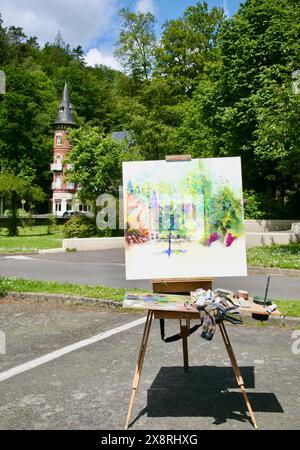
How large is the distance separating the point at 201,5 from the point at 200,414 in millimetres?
55716

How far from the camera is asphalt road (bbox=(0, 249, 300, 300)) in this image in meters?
14.1

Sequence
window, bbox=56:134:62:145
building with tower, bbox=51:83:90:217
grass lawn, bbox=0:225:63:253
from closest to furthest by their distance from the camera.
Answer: grass lawn, bbox=0:225:63:253 < building with tower, bbox=51:83:90:217 < window, bbox=56:134:62:145

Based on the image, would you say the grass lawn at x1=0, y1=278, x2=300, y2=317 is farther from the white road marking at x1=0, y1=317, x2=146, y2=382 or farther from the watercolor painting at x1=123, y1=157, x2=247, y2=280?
the watercolor painting at x1=123, y1=157, x2=247, y2=280

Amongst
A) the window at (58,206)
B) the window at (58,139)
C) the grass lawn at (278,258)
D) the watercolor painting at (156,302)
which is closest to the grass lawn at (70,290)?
the watercolor painting at (156,302)

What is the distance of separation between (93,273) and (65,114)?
Answer: 67.2 m

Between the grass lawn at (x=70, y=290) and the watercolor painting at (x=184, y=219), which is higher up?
the watercolor painting at (x=184, y=219)

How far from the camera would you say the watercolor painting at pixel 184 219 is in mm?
6082

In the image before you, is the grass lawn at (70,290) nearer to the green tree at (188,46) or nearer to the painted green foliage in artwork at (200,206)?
the painted green foliage in artwork at (200,206)

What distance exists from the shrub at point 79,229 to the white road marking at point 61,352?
20225 millimetres

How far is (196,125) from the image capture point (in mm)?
43438

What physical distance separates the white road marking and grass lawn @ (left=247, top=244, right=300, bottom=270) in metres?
9.22

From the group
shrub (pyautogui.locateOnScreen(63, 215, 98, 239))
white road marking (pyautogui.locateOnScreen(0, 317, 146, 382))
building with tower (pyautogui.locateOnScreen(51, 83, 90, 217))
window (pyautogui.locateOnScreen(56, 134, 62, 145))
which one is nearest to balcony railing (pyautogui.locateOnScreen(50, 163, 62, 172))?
building with tower (pyautogui.locateOnScreen(51, 83, 90, 217))

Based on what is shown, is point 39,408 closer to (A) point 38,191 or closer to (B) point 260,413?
(B) point 260,413

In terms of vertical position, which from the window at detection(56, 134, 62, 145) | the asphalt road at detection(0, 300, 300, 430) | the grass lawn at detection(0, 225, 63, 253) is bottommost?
the asphalt road at detection(0, 300, 300, 430)
